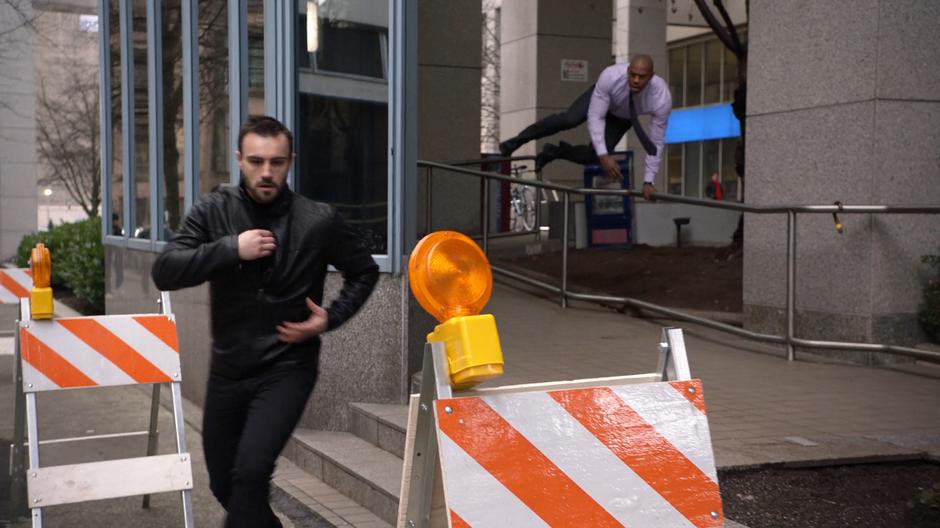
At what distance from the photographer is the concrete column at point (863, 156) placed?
895cm

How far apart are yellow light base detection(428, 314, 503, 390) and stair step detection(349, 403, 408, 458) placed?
340 centimetres

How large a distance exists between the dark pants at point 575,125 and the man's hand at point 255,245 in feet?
24.2

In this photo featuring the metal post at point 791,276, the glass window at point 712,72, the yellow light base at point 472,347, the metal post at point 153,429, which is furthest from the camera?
the glass window at point 712,72

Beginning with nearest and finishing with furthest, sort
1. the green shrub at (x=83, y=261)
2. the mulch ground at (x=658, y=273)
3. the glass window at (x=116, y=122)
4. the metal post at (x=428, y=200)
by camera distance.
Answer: the mulch ground at (x=658, y=273), the glass window at (x=116, y=122), the metal post at (x=428, y=200), the green shrub at (x=83, y=261)

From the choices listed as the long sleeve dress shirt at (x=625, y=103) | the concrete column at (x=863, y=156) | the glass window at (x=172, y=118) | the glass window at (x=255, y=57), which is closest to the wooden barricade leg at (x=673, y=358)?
the glass window at (x=255, y=57)

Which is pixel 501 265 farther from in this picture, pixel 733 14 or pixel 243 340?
pixel 733 14

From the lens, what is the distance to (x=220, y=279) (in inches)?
172

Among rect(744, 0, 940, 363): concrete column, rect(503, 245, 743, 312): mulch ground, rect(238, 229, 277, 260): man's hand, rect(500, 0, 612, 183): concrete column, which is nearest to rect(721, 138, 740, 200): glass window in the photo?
rect(500, 0, 612, 183): concrete column

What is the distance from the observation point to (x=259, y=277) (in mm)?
4367

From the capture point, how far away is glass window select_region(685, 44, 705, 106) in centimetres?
4094

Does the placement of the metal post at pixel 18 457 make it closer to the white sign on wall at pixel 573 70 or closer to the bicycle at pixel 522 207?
the bicycle at pixel 522 207

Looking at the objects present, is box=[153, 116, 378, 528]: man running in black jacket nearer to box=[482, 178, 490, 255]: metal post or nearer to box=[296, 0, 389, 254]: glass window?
box=[296, 0, 389, 254]: glass window

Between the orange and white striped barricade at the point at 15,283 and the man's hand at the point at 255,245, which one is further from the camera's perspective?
the orange and white striped barricade at the point at 15,283

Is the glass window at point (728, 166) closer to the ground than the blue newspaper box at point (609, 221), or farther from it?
farther from it
